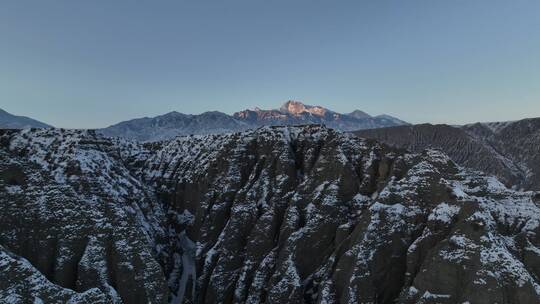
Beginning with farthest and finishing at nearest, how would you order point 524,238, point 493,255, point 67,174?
point 67,174
point 524,238
point 493,255

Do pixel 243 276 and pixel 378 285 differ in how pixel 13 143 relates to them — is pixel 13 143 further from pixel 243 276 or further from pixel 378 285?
pixel 378 285

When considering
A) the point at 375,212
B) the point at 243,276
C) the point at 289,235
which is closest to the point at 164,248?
the point at 243,276

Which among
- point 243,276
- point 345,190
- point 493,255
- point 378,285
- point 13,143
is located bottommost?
point 243,276

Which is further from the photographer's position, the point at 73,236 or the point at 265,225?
the point at 265,225

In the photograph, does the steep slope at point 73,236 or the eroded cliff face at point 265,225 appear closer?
the eroded cliff face at point 265,225

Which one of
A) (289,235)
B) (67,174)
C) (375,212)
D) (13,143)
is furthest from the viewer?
(13,143)

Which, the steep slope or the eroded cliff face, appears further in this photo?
the steep slope

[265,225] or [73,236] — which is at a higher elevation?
[265,225]

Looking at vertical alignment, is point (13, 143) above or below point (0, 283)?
above
